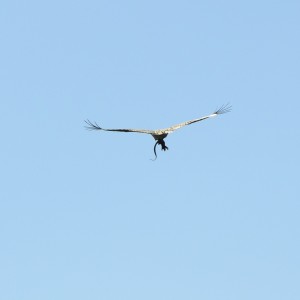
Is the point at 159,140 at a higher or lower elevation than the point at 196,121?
lower

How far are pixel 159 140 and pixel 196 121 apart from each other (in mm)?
11297

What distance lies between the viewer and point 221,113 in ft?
387

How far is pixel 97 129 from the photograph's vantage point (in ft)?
346

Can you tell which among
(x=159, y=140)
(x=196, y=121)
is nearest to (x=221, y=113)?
(x=196, y=121)

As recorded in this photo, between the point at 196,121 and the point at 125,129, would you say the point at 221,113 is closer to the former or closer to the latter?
the point at 196,121

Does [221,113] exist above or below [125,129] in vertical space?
above

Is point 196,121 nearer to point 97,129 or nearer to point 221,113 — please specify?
point 221,113

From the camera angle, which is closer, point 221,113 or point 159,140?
point 159,140

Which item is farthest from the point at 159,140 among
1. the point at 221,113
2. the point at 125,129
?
the point at 221,113

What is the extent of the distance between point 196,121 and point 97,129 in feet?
46.2

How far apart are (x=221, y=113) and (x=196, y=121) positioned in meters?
5.51

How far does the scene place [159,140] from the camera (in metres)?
104

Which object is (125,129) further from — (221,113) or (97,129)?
(221,113)

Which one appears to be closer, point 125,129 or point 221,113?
point 125,129
